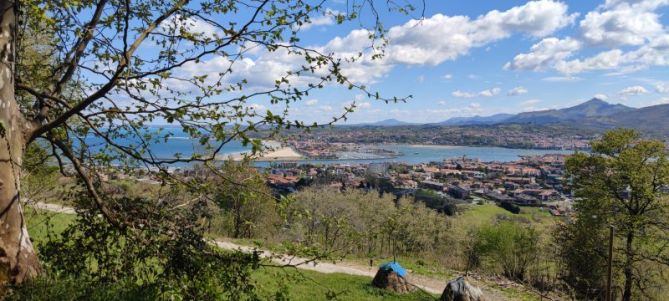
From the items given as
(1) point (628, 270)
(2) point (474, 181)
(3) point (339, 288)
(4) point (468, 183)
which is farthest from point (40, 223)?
(2) point (474, 181)

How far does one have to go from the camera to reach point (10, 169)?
3584mm

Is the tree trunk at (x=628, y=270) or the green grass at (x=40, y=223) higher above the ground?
the green grass at (x=40, y=223)

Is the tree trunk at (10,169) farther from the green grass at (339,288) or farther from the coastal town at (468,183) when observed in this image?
the coastal town at (468,183)

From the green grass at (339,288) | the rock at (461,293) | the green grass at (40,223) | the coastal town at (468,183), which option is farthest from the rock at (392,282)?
the coastal town at (468,183)

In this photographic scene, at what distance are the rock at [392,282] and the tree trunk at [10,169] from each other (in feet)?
37.5

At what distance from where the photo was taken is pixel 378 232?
3.64 m

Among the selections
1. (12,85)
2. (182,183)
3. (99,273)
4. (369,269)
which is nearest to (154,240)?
(182,183)

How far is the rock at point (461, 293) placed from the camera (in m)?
12.6

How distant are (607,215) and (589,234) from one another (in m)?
1.21

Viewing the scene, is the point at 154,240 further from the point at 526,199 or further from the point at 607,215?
the point at 526,199

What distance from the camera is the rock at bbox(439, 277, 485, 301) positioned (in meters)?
12.6

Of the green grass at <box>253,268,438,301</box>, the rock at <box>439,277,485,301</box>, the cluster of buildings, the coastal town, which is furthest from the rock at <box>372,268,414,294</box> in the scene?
the cluster of buildings

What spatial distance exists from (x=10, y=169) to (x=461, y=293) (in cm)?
1137

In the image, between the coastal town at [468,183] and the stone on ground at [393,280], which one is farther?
the coastal town at [468,183]
